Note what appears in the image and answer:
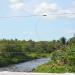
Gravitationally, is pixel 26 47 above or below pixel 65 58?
above

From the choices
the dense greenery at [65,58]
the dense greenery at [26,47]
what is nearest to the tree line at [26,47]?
the dense greenery at [26,47]

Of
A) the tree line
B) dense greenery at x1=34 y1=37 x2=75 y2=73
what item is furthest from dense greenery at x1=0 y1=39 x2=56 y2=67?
dense greenery at x1=34 y1=37 x2=75 y2=73

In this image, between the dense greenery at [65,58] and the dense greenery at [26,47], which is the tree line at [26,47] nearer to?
the dense greenery at [26,47]

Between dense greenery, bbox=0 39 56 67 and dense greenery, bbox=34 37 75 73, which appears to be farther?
dense greenery, bbox=34 37 75 73

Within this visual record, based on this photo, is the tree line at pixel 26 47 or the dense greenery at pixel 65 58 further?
the dense greenery at pixel 65 58

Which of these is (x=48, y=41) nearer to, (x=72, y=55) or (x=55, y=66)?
(x=72, y=55)

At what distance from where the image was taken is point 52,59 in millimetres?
6465

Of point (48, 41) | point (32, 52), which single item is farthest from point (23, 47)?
point (48, 41)

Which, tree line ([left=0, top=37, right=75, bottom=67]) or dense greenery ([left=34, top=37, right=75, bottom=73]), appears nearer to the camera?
tree line ([left=0, top=37, right=75, bottom=67])

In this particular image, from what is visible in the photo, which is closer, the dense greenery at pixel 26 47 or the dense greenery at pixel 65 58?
the dense greenery at pixel 26 47

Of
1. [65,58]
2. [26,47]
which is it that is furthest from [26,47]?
[65,58]

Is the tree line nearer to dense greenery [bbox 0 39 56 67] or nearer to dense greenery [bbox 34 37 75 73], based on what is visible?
dense greenery [bbox 0 39 56 67]

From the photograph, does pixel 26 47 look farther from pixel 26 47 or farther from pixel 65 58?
pixel 65 58

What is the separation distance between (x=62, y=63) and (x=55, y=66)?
0.77ft
